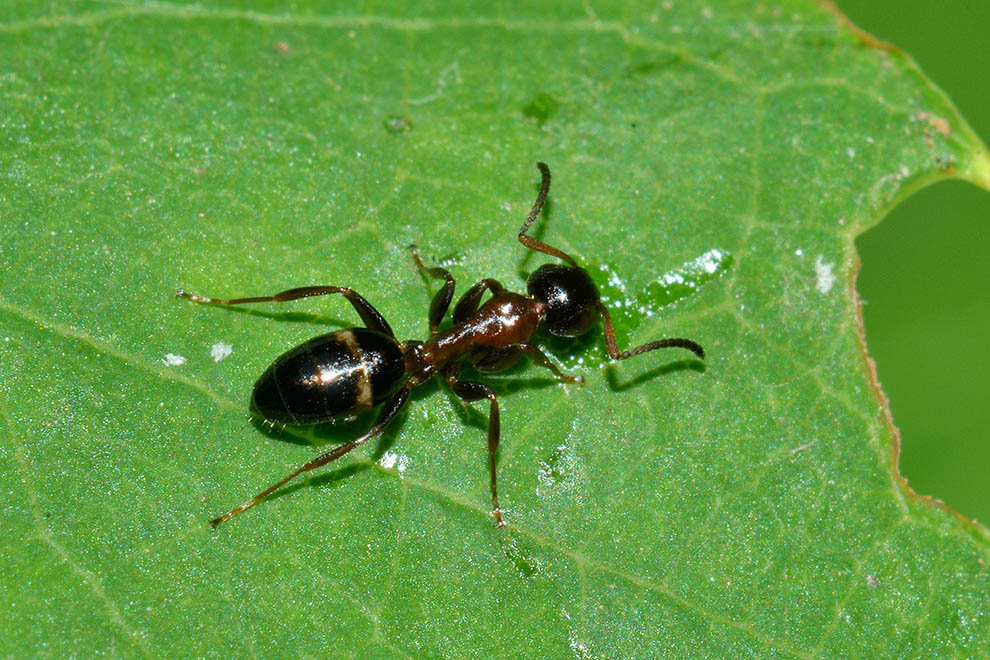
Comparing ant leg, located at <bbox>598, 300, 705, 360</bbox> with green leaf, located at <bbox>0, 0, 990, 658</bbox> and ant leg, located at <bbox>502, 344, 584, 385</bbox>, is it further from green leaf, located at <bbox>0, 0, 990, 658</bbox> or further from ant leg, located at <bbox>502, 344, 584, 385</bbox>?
ant leg, located at <bbox>502, 344, 584, 385</bbox>

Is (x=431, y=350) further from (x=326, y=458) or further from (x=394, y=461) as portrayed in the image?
(x=326, y=458)

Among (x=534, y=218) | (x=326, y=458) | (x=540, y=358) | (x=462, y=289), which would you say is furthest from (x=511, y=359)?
(x=326, y=458)

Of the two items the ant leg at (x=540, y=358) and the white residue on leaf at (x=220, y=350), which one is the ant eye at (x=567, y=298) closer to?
the ant leg at (x=540, y=358)

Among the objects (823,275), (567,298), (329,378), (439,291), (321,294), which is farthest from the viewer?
(823,275)

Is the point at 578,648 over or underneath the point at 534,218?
underneath

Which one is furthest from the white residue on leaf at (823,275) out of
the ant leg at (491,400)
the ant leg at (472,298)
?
the ant leg at (491,400)

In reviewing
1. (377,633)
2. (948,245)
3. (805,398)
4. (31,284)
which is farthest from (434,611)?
(948,245)
